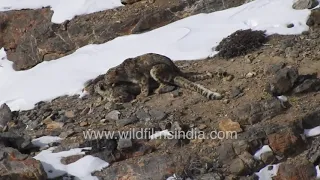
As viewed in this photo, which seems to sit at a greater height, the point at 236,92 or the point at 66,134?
the point at 236,92

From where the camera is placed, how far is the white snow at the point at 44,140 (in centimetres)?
978

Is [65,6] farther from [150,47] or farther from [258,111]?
[258,111]

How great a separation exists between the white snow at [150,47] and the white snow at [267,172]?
14.0ft

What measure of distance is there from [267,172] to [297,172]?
0.39 meters

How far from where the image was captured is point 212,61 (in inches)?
480

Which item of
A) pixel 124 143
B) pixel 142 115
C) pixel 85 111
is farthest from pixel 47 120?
pixel 124 143

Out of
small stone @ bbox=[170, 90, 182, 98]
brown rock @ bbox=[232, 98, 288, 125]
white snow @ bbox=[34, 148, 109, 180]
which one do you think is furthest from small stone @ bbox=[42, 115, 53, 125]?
brown rock @ bbox=[232, 98, 288, 125]

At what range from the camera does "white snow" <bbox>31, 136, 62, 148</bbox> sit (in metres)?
9.78

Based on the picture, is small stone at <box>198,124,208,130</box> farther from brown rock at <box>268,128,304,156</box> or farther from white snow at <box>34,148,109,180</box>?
white snow at <box>34,148,109,180</box>

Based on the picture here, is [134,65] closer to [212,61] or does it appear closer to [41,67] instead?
[212,61]

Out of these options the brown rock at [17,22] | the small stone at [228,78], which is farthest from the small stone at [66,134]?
the brown rock at [17,22]

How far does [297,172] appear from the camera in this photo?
330 inches

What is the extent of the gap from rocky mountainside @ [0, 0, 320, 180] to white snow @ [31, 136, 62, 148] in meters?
0.10

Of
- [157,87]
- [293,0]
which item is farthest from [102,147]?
[293,0]
